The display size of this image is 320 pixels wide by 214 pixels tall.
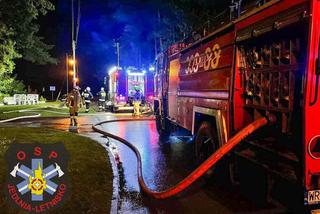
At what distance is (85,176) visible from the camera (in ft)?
26.1

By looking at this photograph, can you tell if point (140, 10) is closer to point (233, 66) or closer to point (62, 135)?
point (62, 135)

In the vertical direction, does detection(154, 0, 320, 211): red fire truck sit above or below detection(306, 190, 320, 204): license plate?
above

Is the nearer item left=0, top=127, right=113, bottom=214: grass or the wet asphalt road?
left=0, top=127, right=113, bottom=214: grass

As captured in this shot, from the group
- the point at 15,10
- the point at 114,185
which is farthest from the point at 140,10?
the point at 114,185

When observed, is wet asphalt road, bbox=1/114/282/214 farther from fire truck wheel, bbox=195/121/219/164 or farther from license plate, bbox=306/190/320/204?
license plate, bbox=306/190/320/204

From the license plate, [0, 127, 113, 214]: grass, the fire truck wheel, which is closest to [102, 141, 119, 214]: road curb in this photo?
[0, 127, 113, 214]: grass

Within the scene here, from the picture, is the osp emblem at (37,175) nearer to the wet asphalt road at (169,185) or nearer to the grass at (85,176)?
the grass at (85,176)

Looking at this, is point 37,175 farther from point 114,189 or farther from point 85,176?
point 85,176

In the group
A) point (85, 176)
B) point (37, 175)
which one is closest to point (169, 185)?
point (85, 176)

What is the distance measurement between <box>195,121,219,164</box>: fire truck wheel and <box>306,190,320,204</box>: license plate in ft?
8.93

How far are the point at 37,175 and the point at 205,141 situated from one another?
394cm

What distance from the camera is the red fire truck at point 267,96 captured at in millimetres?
4660

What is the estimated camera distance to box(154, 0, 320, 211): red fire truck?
15.3 ft

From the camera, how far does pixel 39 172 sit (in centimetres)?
488
